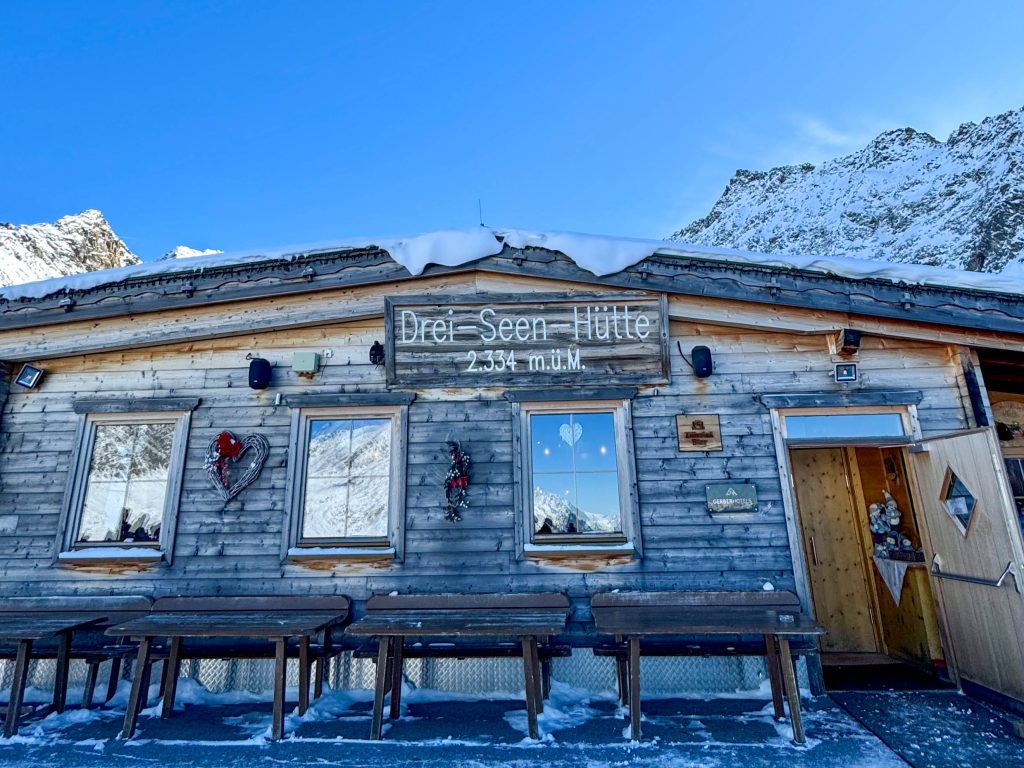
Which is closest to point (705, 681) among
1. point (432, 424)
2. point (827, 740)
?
point (827, 740)

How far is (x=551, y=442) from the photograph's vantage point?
4.78 m

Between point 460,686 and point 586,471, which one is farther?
point 586,471

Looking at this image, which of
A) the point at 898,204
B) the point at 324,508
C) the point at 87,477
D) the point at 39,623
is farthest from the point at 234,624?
the point at 898,204

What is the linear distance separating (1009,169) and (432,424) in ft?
162

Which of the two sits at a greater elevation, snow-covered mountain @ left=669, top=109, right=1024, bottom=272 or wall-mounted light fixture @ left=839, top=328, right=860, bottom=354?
snow-covered mountain @ left=669, top=109, right=1024, bottom=272

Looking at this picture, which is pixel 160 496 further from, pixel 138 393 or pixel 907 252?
pixel 907 252

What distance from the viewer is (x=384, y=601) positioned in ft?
14.2

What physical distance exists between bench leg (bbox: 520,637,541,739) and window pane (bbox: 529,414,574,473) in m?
1.48

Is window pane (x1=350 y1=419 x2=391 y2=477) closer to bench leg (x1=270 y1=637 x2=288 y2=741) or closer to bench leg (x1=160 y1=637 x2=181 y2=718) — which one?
bench leg (x1=270 y1=637 x2=288 y2=741)

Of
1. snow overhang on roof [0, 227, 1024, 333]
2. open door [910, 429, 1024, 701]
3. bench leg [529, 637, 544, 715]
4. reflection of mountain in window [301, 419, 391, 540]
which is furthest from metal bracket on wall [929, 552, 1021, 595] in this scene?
reflection of mountain in window [301, 419, 391, 540]

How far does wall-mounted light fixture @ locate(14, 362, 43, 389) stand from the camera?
16.7 ft

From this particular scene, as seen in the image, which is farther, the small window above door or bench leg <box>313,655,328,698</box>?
the small window above door

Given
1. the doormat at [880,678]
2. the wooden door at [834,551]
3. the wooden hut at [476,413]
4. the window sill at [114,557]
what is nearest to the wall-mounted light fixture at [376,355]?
the wooden hut at [476,413]

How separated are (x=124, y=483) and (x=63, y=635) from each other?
1320 millimetres
